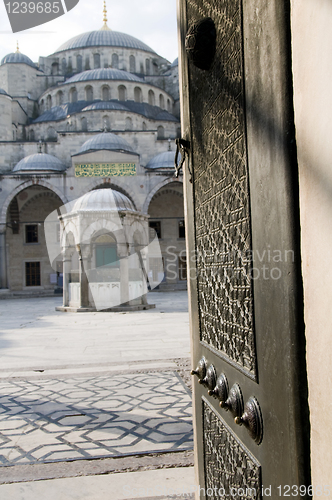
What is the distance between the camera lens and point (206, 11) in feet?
4.90

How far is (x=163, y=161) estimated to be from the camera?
84.3 ft

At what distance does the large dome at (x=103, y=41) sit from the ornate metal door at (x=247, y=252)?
37877 mm

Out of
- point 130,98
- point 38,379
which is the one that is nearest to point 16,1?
point 38,379

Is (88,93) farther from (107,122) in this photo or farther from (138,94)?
(107,122)

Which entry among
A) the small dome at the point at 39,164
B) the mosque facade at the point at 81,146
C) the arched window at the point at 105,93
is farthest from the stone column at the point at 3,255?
the arched window at the point at 105,93

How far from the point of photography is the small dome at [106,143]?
80.9 ft

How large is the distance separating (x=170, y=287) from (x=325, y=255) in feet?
80.5

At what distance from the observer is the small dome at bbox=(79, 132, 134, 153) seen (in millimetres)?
24672

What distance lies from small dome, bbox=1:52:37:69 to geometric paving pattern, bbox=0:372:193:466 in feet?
117

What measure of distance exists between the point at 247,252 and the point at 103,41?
39453mm

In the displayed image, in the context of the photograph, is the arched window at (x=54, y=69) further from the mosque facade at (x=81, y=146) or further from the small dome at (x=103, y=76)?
the small dome at (x=103, y=76)

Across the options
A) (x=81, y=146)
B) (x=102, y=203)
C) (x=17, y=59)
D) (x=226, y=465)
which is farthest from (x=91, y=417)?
(x=17, y=59)

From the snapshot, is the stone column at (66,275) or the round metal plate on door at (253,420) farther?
the stone column at (66,275)

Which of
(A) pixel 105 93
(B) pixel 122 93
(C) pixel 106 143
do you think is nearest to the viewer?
(C) pixel 106 143
